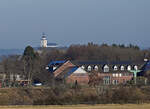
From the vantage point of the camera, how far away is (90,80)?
65.3 meters

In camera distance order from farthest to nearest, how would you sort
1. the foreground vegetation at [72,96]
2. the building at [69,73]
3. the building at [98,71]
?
the building at [98,71], the building at [69,73], the foreground vegetation at [72,96]

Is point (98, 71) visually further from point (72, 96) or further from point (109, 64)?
point (72, 96)

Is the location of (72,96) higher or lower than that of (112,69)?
lower

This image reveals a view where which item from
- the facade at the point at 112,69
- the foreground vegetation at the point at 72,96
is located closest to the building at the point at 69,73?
the facade at the point at 112,69

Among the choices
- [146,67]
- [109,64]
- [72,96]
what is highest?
[109,64]

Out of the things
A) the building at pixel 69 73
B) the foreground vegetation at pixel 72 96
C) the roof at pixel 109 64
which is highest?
the roof at pixel 109 64

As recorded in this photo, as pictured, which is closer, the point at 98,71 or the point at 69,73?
the point at 69,73

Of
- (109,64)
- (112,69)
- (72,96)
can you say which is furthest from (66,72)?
(72,96)

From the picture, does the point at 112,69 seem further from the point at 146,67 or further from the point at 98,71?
the point at 146,67

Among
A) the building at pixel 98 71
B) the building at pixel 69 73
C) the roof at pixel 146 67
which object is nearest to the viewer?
the building at pixel 69 73

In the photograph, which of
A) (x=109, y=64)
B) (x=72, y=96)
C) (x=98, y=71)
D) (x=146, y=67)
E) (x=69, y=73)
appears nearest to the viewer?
(x=72, y=96)

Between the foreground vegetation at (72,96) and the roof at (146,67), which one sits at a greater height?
the roof at (146,67)

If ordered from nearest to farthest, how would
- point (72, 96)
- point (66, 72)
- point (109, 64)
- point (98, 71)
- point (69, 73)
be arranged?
1. point (72, 96)
2. point (69, 73)
3. point (66, 72)
4. point (98, 71)
5. point (109, 64)

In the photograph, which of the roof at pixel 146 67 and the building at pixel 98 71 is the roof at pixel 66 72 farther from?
the roof at pixel 146 67
